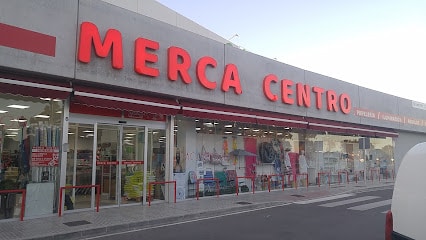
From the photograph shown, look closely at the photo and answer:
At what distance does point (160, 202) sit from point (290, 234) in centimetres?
641

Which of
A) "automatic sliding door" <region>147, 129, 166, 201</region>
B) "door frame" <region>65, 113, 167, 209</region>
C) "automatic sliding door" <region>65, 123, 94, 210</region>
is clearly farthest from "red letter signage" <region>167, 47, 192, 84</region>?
"automatic sliding door" <region>65, 123, 94, 210</region>

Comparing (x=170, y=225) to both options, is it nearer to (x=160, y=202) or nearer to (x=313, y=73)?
(x=160, y=202)

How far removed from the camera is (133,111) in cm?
1322

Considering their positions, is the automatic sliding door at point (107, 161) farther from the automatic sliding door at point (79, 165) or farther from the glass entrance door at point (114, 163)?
the automatic sliding door at point (79, 165)

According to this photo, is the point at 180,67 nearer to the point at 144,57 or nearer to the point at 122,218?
the point at 144,57

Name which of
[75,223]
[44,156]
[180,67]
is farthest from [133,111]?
[75,223]

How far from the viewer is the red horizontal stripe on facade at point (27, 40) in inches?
408

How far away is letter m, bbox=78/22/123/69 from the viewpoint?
1183cm

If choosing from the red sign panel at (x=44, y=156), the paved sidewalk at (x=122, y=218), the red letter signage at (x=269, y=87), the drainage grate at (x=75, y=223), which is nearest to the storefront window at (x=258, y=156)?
the red letter signage at (x=269, y=87)

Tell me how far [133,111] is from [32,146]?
11.0 ft

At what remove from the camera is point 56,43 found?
11.4 m

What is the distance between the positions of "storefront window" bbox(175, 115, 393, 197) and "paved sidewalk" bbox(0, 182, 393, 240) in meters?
1.65

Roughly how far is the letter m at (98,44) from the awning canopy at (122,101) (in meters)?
0.91

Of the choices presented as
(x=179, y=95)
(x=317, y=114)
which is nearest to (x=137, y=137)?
(x=179, y=95)
